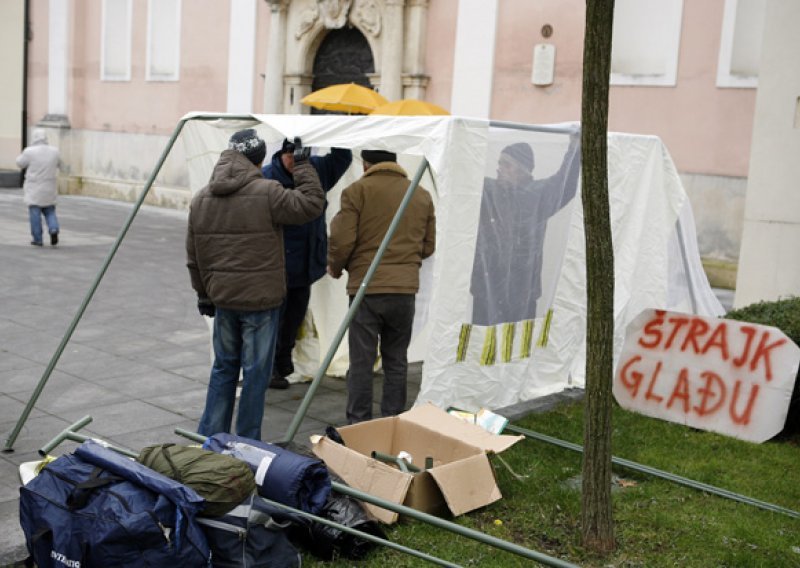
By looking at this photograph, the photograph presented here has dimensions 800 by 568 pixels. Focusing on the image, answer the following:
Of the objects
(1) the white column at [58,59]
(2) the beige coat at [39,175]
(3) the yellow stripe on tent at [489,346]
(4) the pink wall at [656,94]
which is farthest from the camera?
(1) the white column at [58,59]

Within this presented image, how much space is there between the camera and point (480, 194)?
5.77 metres

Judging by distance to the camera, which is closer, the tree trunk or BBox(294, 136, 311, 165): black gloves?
the tree trunk

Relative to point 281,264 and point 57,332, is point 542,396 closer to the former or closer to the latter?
point 281,264

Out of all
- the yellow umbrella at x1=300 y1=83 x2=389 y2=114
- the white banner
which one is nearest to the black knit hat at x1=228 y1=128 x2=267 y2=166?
the white banner

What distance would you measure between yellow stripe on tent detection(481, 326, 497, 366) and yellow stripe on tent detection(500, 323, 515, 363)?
0.43ft

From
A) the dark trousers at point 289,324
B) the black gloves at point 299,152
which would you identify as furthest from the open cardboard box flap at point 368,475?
the dark trousers at point 289,324

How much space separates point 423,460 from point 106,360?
3.33 metres

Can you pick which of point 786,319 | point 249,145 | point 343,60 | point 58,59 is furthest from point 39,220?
point 58,59

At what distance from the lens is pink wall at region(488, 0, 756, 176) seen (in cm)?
1255

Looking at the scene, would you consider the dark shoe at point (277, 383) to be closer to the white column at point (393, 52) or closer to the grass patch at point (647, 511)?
the grass patch at point (647, 511)

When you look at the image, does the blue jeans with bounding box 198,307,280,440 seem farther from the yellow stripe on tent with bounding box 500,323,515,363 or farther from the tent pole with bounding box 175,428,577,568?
the yellow stripe on tent with bounding box 500,323,515,363

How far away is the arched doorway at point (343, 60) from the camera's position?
1678 cm

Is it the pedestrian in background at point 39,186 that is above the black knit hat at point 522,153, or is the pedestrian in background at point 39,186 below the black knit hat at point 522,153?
below

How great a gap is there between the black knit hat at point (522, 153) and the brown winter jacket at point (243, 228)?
1.42 m
